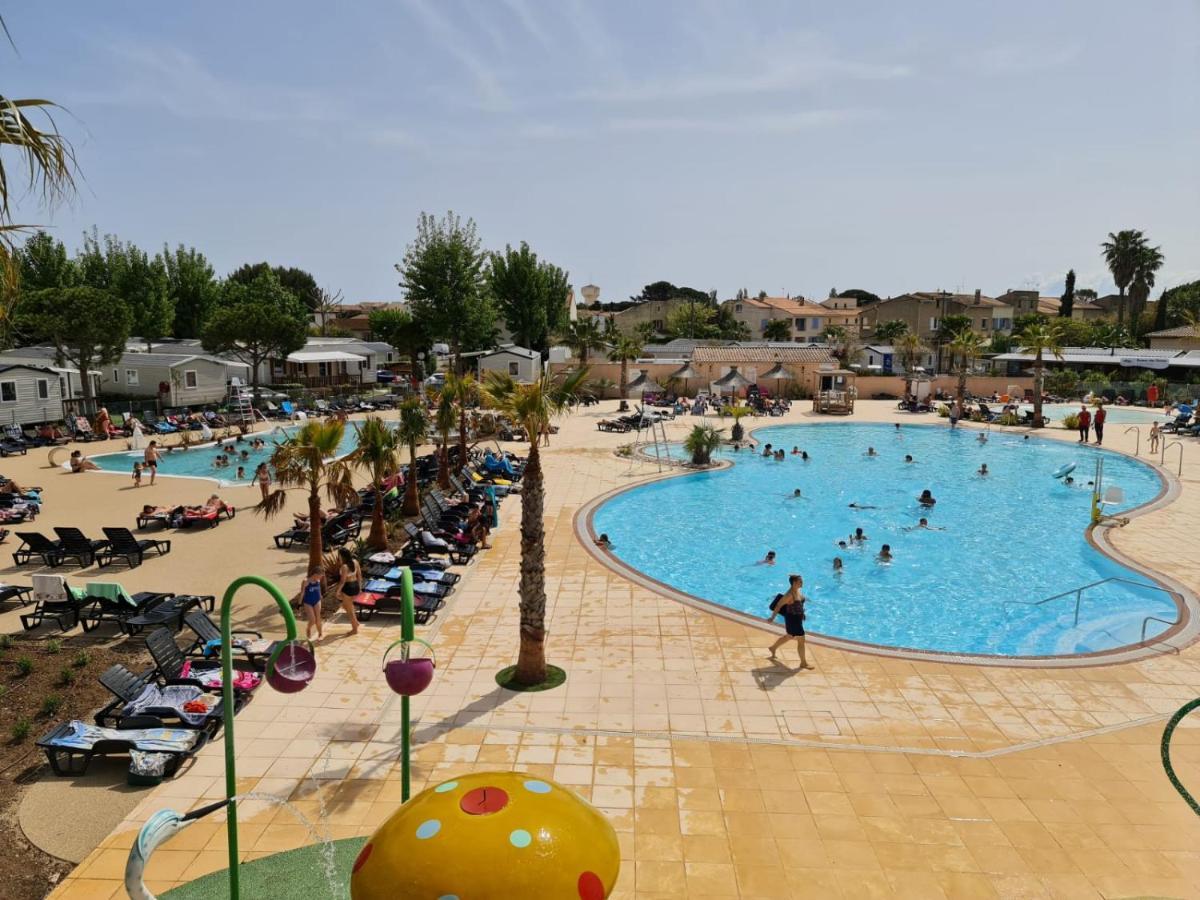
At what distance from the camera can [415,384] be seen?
53.2 m

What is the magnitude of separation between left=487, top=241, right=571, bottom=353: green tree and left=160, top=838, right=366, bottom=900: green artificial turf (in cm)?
5443

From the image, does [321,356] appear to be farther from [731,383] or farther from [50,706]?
[50,706]

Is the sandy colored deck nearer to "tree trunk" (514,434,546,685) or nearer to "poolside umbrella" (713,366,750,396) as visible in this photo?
"tree trunk" (514,434,546,685)

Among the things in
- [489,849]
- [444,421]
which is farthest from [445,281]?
[489,849]

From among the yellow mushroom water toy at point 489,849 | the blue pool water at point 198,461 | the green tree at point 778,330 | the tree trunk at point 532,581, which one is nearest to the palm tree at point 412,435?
the blue pool water at point 198,461

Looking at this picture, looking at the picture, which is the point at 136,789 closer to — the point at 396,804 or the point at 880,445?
the point at 396,804

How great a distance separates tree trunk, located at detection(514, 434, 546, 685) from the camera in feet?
34.2

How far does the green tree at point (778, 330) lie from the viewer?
8619cm

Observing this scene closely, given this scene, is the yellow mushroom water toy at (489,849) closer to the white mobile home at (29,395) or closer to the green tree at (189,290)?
the white mobile home at (29,395)

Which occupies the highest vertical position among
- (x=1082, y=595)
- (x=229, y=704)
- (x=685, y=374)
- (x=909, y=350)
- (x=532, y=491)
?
(x=909, y=350)

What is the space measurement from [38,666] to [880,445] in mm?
33667

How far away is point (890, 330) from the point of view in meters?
81.1

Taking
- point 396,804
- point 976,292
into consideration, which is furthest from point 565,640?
point 976,292

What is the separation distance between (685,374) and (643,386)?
3.43 meters
